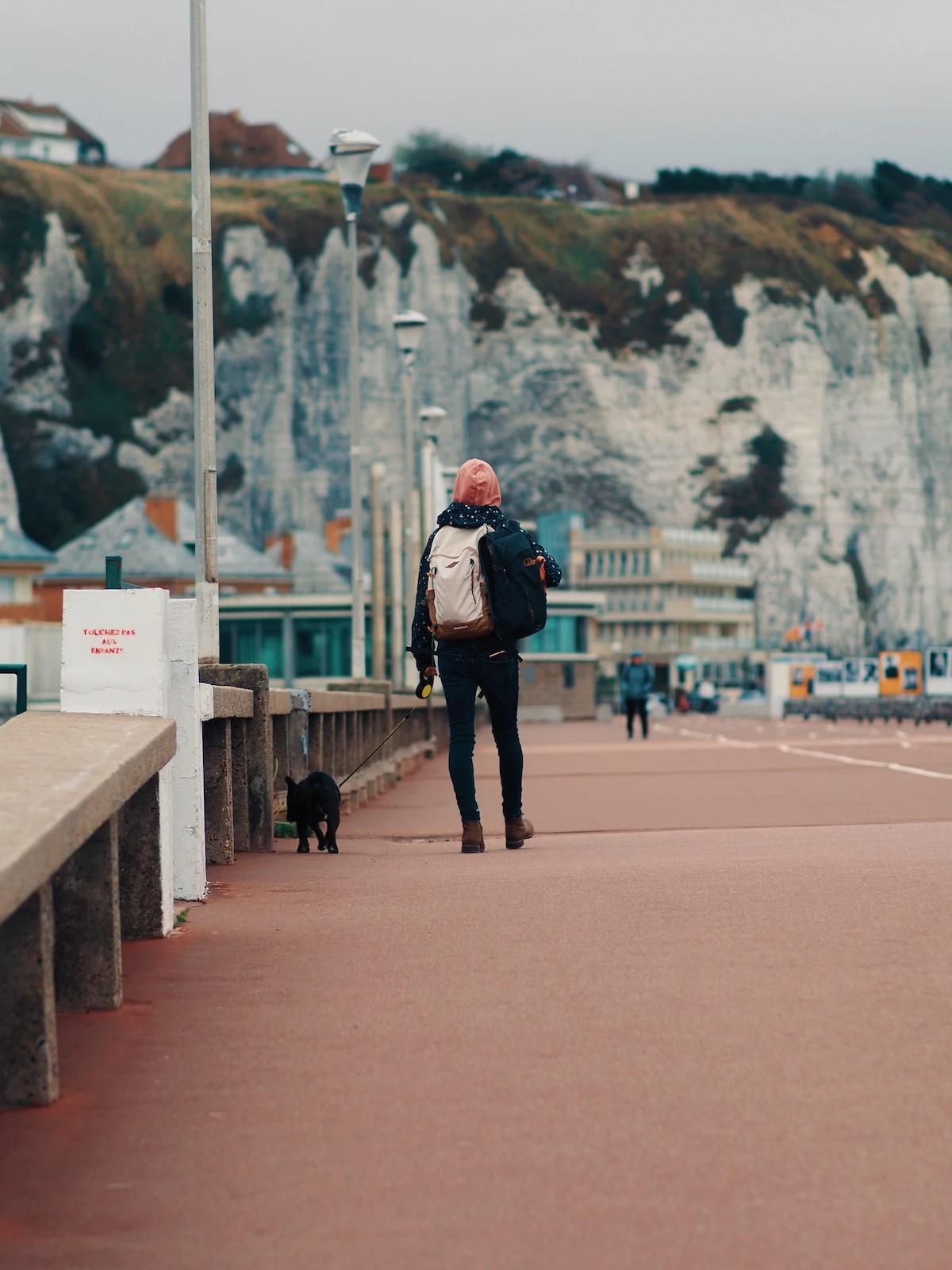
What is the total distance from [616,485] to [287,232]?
94.9ft

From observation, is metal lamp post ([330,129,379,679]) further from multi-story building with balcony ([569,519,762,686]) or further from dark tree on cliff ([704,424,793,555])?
dark tree on cliff ([704,424,793,555])

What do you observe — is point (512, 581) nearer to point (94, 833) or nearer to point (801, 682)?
point (94, 833)

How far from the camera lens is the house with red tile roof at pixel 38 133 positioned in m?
181

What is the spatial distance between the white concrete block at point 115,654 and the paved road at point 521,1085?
2.68ft

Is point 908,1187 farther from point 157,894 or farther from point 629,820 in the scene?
point 629,820

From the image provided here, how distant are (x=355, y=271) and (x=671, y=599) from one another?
4744 inches

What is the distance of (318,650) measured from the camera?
10462 cm

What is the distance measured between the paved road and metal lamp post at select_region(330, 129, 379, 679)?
20294mm

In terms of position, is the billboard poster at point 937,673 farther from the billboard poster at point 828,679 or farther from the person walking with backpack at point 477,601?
the person walking with backpack at point 477,601

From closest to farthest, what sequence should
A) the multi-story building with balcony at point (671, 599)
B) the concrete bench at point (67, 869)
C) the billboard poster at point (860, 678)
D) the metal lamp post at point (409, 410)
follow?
1. the concrete bench at point (67, 869)
2. the metal lamp post at point (409, 410)
3. the billboard poster at point (860, 678)
4. the multi-story building with balcony at point (671, 599)

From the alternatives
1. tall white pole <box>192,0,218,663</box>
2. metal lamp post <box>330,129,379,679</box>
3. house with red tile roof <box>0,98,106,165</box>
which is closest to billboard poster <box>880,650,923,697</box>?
metal lamp post <box>330,129,379,679</box>

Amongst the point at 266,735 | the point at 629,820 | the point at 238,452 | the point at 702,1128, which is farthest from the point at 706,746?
the point at 238,452

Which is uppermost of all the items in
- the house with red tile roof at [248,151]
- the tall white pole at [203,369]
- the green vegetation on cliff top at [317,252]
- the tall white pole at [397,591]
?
the house with red tile roof at [248,151]

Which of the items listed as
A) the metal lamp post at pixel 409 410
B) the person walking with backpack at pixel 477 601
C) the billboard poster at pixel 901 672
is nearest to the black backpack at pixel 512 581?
the person walking with backpack at pixel 477 601
